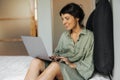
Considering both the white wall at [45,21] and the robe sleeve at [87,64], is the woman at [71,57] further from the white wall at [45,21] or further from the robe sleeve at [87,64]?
the white wall at [45,21]

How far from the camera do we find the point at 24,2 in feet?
14.2

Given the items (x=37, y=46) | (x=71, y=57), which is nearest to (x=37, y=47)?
(x=37, y=46)

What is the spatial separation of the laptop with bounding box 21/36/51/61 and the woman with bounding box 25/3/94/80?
0.19 feet

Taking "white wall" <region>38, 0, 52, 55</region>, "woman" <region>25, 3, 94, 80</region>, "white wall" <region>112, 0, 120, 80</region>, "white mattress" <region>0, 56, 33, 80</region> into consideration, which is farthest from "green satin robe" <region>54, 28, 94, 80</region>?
"white wall" <region>38, 0, 52, 55</region>

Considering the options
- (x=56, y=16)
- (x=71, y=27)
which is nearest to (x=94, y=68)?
(x=71, y=27)

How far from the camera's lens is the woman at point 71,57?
169 cm

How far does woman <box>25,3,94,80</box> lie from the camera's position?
1690 mm

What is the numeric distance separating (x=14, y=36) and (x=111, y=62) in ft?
10.1

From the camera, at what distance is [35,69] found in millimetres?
1771

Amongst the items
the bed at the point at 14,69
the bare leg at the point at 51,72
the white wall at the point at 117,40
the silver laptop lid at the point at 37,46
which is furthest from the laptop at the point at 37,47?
the white wall at the point at 117,40

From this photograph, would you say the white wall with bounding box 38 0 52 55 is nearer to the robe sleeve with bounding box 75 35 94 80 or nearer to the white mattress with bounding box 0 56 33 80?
the white mattress with bounding box 0 56 33 80

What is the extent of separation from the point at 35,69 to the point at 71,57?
0.32 m

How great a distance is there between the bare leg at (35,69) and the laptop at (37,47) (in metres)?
0.05

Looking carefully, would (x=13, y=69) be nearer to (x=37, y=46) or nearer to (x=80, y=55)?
(x=37, y=46)
